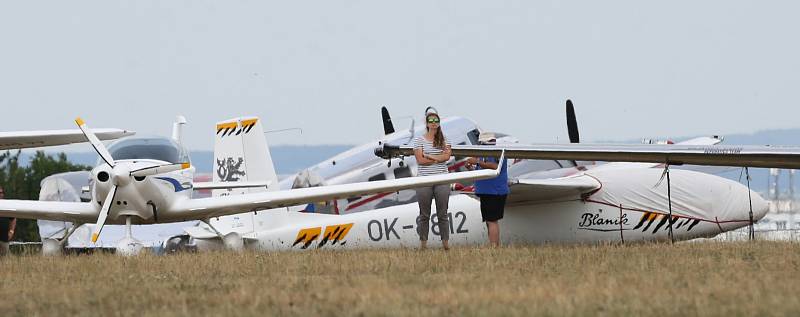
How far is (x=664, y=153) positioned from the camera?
14531 millimetres

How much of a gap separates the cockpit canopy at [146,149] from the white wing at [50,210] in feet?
2.67

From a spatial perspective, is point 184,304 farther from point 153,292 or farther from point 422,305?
→ point 422,305

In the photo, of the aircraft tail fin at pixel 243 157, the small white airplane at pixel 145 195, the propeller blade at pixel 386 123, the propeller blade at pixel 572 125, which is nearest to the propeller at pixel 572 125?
the propeller blade at pixel 572 125

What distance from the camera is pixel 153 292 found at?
894cm

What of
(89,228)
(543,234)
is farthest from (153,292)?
(89,228)

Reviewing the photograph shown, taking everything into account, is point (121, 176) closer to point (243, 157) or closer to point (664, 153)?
point (243, 157)

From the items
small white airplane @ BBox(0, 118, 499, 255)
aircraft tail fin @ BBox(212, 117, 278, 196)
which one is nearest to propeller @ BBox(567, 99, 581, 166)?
aircraft tail fin @ BBox(212, 117, 278, 196)

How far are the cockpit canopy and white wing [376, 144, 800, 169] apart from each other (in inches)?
176

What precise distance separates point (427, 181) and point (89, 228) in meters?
14.7

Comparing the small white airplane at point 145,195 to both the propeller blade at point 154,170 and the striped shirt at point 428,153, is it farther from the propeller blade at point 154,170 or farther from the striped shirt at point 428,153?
the striped shirt at point 428,153

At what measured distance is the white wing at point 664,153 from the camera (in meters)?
14.0

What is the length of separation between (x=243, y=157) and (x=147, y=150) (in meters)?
3.27

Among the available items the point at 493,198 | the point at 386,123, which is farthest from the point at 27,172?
the point at 493,198

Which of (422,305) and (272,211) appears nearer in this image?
(422,305)
